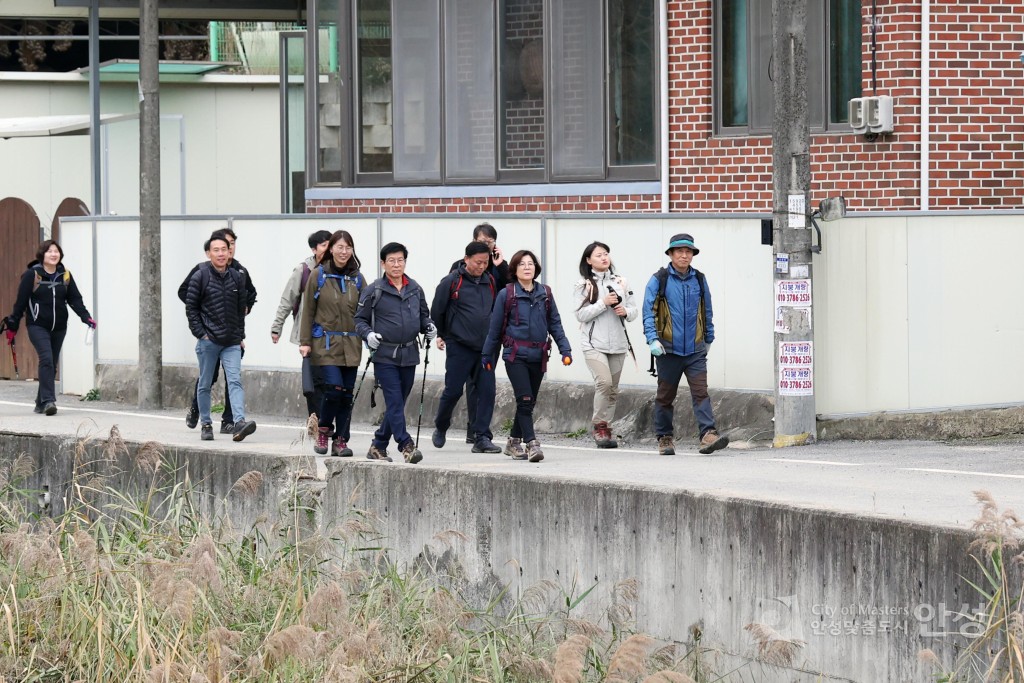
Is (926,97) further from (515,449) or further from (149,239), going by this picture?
(149,239)

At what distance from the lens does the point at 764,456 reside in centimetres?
1305

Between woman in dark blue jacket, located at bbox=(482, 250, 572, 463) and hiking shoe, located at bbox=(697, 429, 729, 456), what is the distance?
1.37m

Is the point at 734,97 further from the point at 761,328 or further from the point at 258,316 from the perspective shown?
the point at 258,316

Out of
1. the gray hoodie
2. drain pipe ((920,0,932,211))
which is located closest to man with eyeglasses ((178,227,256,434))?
the gray hoodie

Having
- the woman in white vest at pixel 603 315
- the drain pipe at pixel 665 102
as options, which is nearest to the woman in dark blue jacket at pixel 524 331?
the woman in white vest at pixel 603 315

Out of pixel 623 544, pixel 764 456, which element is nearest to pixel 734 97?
pixel 764 456

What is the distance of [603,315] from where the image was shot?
13648mm

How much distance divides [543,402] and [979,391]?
12.9ft

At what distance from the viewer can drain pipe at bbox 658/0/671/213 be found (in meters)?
17.1

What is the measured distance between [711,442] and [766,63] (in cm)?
493

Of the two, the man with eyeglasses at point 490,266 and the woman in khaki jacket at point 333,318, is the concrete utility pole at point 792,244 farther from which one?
the woman in khaki jacket at point 333,318

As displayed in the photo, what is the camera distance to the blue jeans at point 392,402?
12352 mm

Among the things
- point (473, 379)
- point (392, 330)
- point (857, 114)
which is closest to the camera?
point (392, 330)

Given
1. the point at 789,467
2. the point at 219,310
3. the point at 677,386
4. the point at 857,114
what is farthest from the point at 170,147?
the point at 789,467
